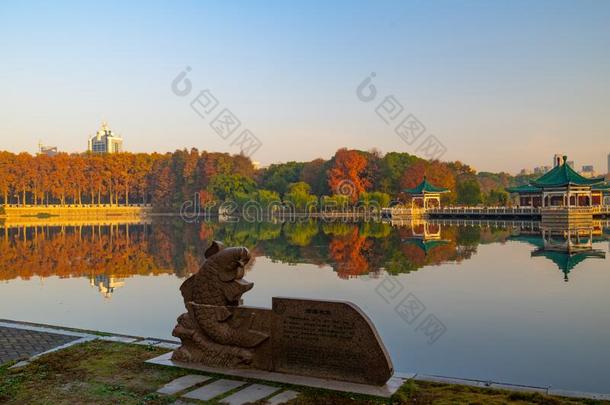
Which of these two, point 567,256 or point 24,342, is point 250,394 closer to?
point 24,342

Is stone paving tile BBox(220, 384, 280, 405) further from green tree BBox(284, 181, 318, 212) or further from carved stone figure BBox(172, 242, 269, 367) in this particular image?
green tree BBox(284, 181, 318, 212)

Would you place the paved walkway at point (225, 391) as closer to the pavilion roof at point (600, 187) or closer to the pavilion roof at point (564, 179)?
the pavilion roof at point (564, 179)

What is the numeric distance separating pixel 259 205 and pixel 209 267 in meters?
56.5

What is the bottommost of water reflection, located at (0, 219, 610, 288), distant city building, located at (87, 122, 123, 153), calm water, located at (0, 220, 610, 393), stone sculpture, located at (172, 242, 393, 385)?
calm water, located at (0, 220, 610, 393)

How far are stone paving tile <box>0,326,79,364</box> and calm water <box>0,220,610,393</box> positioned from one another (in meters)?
1.54

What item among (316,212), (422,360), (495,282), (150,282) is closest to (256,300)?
(150,282)

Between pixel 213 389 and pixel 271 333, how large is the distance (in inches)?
37.2

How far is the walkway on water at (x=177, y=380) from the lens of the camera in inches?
224

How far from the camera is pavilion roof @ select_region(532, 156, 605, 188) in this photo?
46375 millimetres

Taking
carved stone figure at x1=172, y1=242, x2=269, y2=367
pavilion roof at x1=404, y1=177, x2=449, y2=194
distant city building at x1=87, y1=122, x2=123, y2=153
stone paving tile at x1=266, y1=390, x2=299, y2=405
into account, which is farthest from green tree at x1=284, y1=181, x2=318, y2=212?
distant city building at x1=87, y1=122, x2=123, y2=153

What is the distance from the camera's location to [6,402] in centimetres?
556

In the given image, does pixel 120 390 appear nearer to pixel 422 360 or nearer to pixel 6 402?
pixel 6 402

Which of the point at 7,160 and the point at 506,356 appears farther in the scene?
the point at 7,160

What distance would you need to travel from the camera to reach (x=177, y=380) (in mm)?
6195
